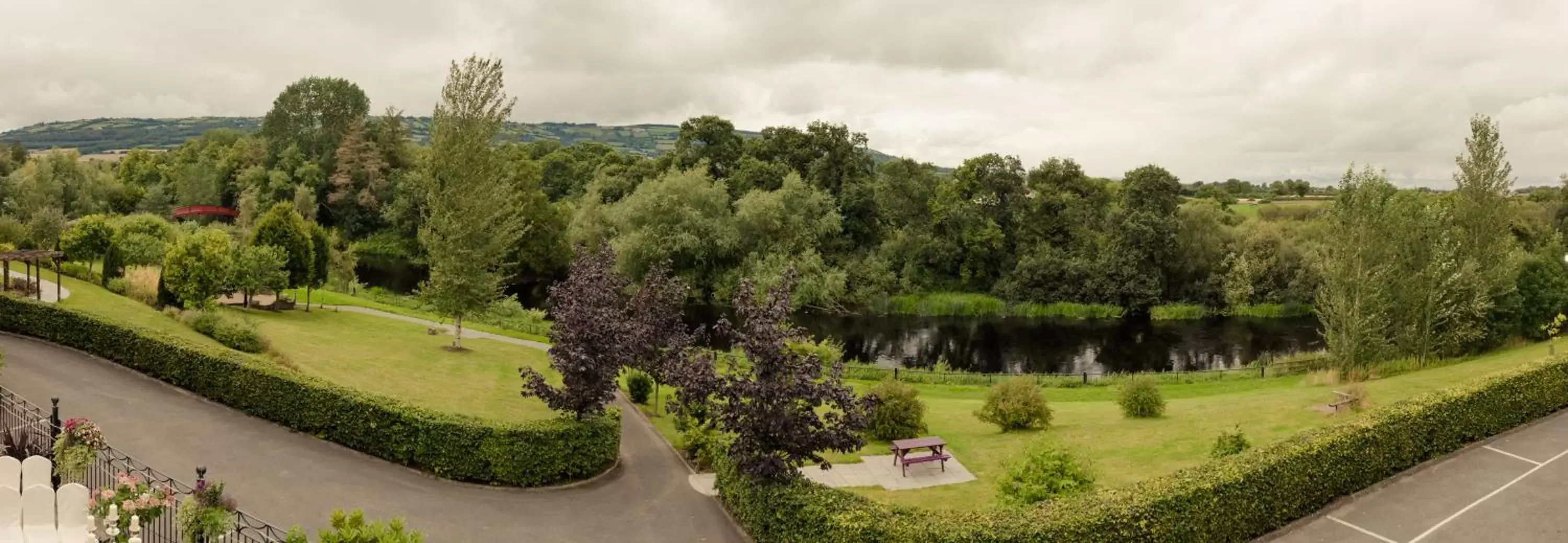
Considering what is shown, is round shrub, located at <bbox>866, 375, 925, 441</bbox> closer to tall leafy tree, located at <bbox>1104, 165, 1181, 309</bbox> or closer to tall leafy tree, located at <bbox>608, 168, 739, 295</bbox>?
tall leafy tree, located at <bbox>608, 168, 739, 295</bbox>

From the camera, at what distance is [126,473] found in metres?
14.2

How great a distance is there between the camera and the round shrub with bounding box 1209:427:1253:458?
58.8 ft

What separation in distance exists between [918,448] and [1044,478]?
13.3ft

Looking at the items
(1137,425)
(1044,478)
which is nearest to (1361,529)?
(1044,478)

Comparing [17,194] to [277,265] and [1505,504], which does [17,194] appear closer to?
[277,265]

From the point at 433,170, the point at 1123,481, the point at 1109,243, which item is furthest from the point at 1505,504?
the point at 1109,243

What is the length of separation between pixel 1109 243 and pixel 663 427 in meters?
47.7

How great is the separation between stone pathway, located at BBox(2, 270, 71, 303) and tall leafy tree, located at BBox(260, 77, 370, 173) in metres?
57.9

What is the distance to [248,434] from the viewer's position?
19438 millimetres

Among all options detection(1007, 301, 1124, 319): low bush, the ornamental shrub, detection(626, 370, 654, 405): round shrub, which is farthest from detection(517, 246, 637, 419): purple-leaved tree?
detection(1007, 301, 1124, 319): low bush

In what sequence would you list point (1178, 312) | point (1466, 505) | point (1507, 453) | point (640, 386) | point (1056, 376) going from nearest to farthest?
1. point (1466, 505)
2. point (1507, 453)
3. point (640, 386)
4. point (1056, 376)
5. point (1178, 312)

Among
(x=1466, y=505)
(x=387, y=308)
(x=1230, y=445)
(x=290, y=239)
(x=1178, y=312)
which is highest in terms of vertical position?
(x=290, y=239)

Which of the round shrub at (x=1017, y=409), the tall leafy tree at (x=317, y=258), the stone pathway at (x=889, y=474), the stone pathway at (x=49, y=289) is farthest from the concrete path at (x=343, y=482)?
the tall leafy tree at (x=317, y=258)

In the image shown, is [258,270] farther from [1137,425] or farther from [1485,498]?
[1485,498]
